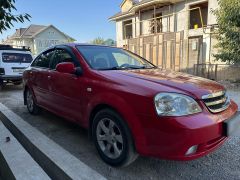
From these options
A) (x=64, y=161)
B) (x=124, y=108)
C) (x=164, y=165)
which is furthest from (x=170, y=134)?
(x=64, y=161)

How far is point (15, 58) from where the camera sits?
9.73 meters

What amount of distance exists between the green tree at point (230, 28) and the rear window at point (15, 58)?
8494 mm

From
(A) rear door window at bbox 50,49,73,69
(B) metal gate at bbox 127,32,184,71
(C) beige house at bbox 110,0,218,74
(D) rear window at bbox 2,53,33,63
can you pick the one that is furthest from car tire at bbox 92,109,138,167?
(B) metal gate at bbox 127,32,184,71

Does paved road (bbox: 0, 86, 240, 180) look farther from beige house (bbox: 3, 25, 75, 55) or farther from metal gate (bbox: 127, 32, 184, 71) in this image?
beige house (bbox: 3, 25, 75, 55)

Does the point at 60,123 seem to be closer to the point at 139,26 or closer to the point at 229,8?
the point at 229,8

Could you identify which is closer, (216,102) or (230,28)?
(216,102)

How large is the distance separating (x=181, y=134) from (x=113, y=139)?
894mm

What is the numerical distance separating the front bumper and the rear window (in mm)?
8801

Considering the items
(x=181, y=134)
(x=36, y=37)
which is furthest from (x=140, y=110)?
(x=36, y=37)

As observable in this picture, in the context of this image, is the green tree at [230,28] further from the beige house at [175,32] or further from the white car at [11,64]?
the white car at [11,64]

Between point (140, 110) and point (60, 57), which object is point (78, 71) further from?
point (140, 110)

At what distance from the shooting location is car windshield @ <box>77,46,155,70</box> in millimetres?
3301

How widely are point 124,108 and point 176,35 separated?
40.6 ft

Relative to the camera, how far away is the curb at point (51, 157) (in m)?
2.52
